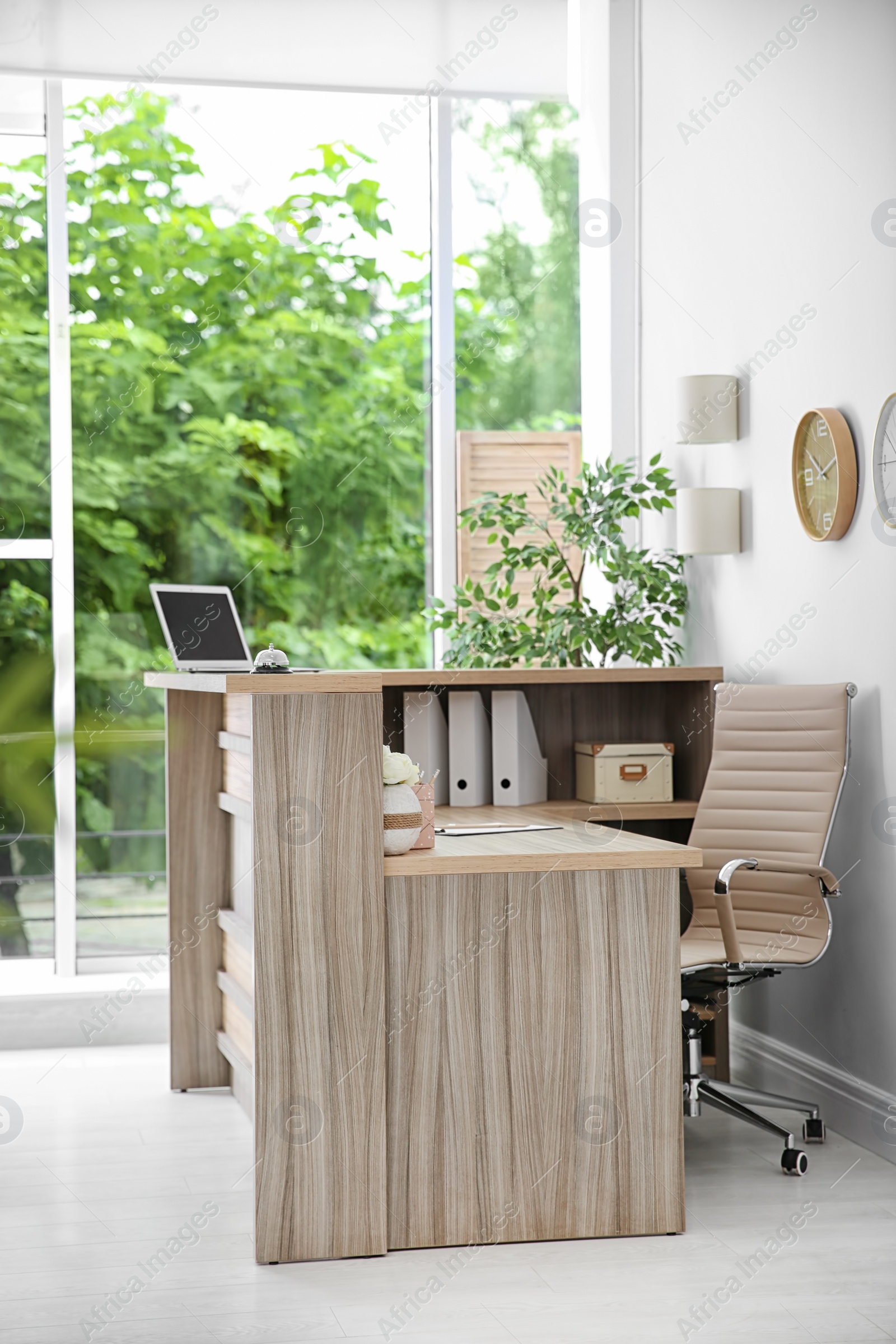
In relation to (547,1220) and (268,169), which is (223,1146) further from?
(268,169)

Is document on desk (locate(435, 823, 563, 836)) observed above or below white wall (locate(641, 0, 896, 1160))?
below

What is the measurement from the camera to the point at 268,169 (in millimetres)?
5055

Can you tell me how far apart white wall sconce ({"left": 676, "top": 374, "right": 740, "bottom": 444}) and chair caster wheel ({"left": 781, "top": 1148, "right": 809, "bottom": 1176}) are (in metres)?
2.03

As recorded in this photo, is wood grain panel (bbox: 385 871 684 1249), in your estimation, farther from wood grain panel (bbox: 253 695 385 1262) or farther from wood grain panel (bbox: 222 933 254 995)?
wood grain panel (bbox: 222 933 254 995)

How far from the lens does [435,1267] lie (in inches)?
108

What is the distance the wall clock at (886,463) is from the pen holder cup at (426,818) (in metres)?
1.29

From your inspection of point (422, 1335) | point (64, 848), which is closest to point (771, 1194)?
point (422, 1335)

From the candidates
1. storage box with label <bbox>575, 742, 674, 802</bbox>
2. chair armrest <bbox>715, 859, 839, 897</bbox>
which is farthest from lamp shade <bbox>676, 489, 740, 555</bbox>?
chair armrest <bbox>715, 859, 839, 897</bbox>

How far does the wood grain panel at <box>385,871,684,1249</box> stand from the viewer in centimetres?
282

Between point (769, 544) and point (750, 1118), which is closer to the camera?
point (750, 1118)

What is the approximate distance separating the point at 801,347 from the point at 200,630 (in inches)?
70.2

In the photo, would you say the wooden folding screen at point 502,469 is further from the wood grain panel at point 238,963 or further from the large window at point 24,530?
the wood grain panel at point 238,963

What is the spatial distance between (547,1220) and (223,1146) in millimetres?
1044

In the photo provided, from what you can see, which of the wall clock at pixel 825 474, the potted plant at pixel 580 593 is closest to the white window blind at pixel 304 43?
the potted plant at pixel 580 593
